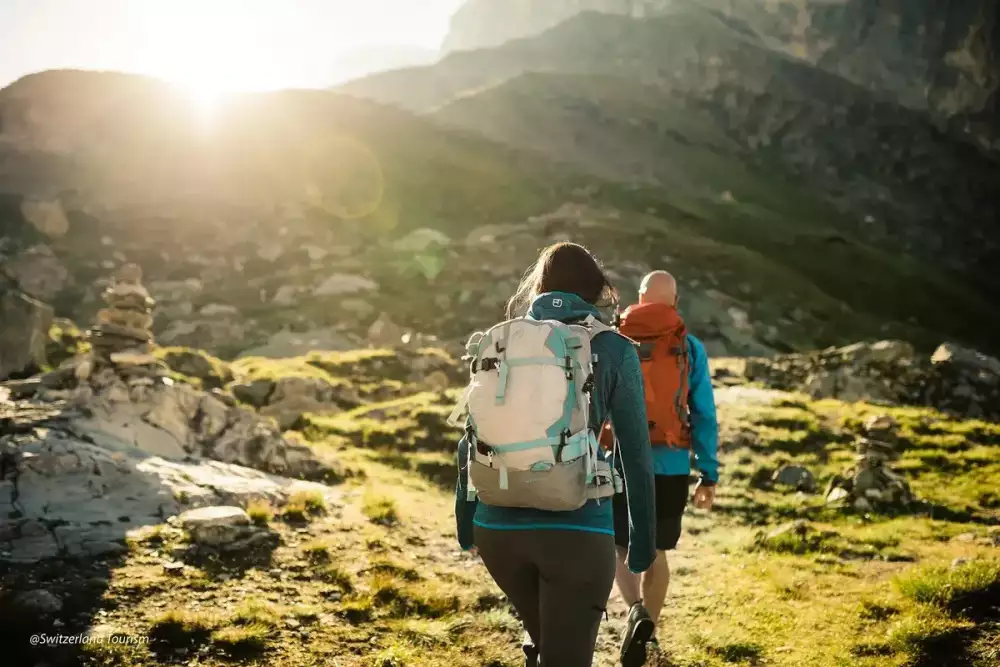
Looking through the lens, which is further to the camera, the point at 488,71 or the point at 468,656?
the point at 488,71

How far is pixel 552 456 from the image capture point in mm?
2965

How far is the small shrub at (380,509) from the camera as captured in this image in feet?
32.7

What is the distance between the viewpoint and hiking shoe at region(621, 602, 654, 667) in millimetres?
4125

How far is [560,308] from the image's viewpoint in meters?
3.33

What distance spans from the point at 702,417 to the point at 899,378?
947 inches

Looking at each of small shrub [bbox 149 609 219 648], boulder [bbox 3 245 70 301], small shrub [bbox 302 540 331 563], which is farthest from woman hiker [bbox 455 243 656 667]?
boulder [bbox 3 245 70 301]

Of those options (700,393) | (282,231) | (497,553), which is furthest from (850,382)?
(282,231)

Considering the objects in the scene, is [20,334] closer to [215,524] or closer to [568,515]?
[215,524]

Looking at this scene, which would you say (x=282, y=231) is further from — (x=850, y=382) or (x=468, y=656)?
(x=468, y=656)

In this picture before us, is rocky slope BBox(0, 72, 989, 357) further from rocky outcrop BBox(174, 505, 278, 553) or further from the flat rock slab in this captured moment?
rocky outcrop BBox(174, 505, 278, 553)

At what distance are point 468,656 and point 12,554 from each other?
499 centimetres

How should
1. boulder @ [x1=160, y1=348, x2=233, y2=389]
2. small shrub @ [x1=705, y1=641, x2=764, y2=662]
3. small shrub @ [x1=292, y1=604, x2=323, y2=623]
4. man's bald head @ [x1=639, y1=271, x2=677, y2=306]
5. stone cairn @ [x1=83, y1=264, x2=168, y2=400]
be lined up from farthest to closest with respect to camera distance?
boulder @ [x1=160, y1=348, x2=233, y2=389]
stone cairn @ [x1=83, y1=264, x2=168, y2=400]
small shrub @ [x1=292, y1=604, x2=323, y2=623]
small shrub @ [x1=705, y1=641, x2=764, y2=662]
man's bald head @ [x1=639, y1=271, x2=677, y2=306]

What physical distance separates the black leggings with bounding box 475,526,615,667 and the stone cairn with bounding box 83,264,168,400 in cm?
1068

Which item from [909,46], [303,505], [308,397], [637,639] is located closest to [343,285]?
[308,397]
